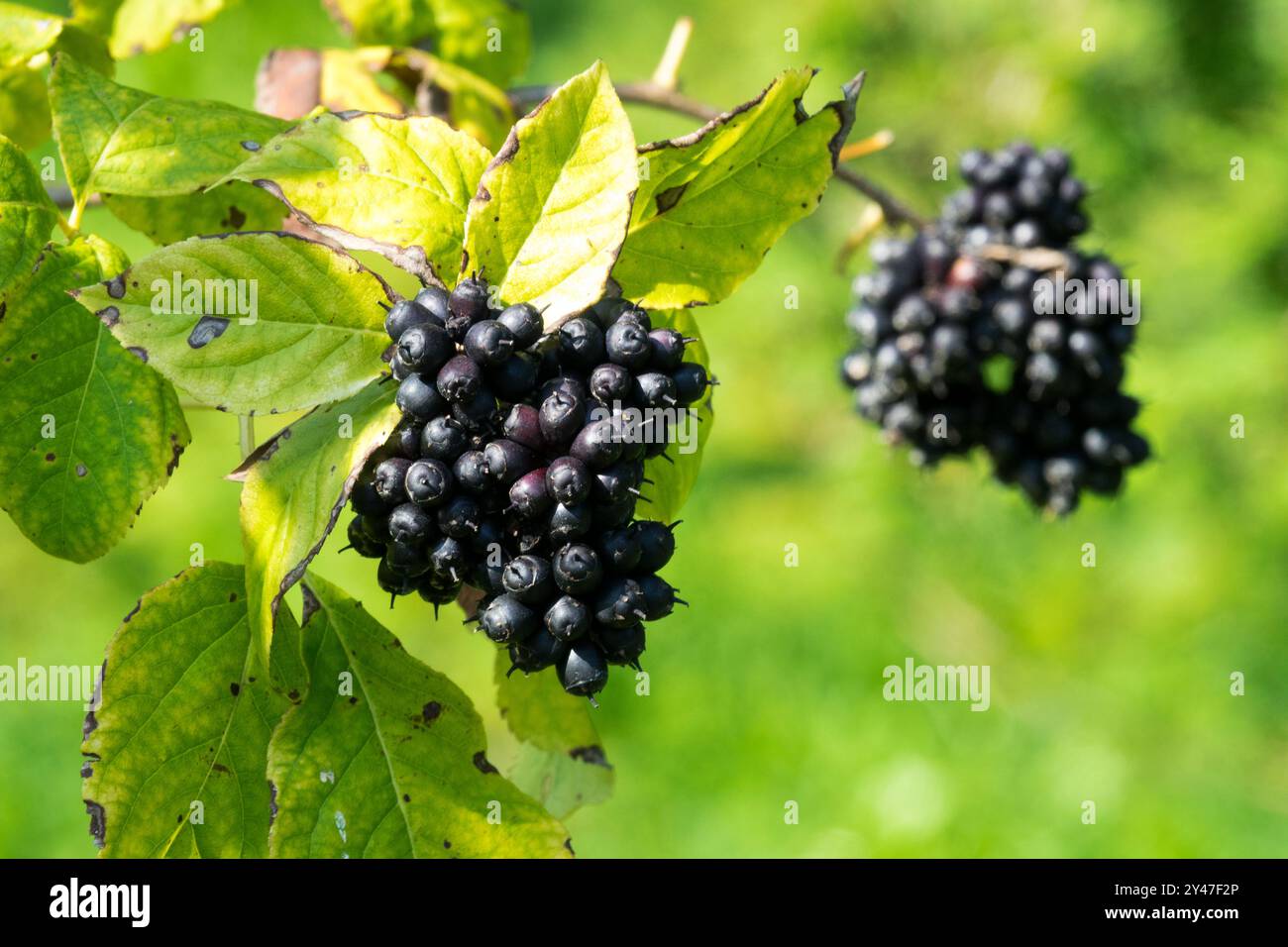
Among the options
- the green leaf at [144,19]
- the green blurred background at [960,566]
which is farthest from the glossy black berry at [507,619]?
the green blurred background at [960,566]

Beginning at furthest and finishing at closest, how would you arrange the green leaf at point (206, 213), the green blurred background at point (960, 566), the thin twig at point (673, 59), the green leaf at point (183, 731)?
the green blurred background at point (960, 566), the thin twig at point (673, 59), the green leaf at point (206, 213), the green leaf at point (183, 731)

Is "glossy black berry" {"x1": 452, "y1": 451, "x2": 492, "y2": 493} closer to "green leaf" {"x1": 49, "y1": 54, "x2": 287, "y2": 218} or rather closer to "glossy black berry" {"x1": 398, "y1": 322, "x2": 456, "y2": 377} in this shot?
"glossy black berry" {"x1": 398, "y1": 322, "x2": 456, "y2": 377}

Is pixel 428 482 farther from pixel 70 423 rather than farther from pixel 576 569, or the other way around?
pixel 70 423

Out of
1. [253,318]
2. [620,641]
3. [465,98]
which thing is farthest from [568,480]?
[465,98]

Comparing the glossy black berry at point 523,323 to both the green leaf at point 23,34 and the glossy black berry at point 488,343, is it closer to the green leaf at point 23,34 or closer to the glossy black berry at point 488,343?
the glossy black berry at point 488,343

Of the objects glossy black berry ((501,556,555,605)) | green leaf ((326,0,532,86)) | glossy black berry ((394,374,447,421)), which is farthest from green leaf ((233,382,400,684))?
green leaf ((326,0,532,86))
